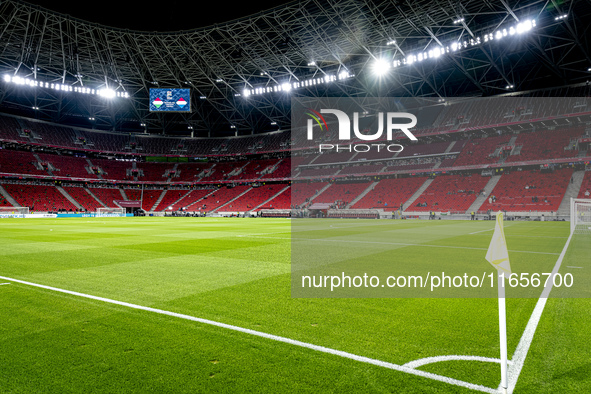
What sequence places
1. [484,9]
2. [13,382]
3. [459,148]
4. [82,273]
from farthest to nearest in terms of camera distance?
1. [459,148]
2. [484,9]
3. [82,273]
4. [13,382]

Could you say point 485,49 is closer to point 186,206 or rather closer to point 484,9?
point 484,9

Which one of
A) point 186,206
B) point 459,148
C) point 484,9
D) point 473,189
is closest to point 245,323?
point 484,9

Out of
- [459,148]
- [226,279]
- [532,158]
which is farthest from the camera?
[459,148]

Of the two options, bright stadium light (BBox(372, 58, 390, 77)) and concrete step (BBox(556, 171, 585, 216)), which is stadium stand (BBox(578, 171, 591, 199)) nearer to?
concrete step (BBox(556, 171, 585, 216))

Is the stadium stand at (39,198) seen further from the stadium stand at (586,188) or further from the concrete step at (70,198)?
the stadium stand at (586,188)

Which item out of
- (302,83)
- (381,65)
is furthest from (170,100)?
(381,65)

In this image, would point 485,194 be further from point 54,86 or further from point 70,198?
point 70,198

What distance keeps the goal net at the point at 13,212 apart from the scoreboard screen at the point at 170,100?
28.7 metres

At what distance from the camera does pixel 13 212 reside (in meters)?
54.5

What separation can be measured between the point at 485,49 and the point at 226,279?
48044 millimetres

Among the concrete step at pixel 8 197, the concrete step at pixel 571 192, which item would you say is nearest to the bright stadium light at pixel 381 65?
the concrete step at pixel 571 192

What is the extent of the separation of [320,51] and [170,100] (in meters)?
22.5

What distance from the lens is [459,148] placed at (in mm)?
59969

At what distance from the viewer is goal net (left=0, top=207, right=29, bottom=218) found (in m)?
53.0
